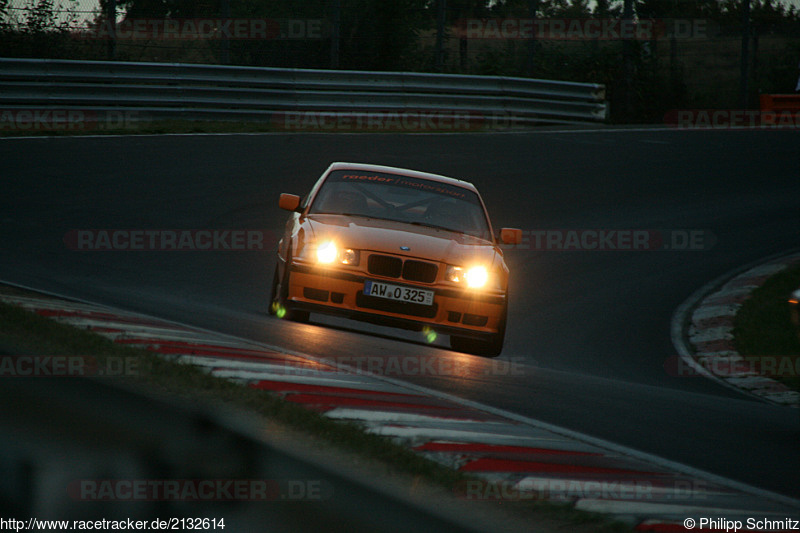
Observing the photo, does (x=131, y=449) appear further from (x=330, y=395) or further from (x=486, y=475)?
(x=330, y=395)

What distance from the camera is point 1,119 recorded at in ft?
53.1

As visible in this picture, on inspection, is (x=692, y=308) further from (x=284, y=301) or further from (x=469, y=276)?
(x=284, y=301)

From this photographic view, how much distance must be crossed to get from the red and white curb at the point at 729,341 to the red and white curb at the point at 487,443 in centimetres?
315

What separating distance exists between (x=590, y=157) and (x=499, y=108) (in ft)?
11.0

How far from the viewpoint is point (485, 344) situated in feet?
26.0

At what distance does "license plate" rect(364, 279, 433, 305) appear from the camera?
24.4 feet

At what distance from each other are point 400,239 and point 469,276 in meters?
0.61

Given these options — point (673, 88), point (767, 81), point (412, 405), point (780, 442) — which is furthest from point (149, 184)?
point (767, 81)
